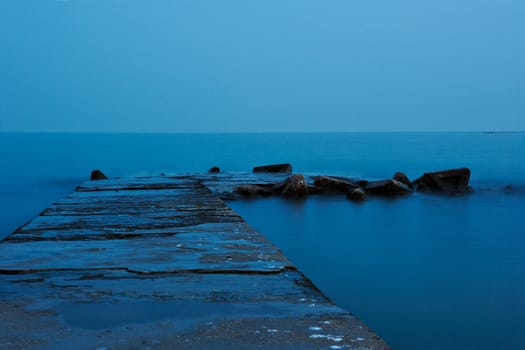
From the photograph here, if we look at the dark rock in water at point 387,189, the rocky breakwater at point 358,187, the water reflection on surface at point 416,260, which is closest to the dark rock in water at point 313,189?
the rocky breakwater at point 358,187

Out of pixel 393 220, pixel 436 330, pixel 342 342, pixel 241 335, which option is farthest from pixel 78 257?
pixel 393 220

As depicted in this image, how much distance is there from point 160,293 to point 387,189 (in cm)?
1244

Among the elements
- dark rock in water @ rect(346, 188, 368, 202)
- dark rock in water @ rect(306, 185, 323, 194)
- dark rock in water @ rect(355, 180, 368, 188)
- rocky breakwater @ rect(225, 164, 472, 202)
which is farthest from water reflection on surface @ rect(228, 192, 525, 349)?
dark rock in water @ rect(355, 180, 368, 188)

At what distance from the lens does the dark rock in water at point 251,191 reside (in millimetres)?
14531

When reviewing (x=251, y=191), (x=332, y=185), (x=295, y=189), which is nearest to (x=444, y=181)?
(x=332, y=185)

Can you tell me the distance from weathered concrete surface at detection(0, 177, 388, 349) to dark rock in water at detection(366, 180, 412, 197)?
30.9 feet

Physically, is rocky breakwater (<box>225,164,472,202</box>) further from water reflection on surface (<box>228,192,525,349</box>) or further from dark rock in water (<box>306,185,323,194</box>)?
water reflection on surface (<box>228,192,525,349</box>)

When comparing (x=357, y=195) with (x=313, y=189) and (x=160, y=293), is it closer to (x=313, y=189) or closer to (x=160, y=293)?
(x=313, y=189)

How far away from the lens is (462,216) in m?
13.0

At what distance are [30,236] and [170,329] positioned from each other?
11.6 feet

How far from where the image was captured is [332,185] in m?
15.8

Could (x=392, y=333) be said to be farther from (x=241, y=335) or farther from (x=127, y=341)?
(x=127, y=341)

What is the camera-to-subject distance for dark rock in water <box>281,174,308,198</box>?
1483cm

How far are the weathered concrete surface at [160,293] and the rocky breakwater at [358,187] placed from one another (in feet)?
27.3
